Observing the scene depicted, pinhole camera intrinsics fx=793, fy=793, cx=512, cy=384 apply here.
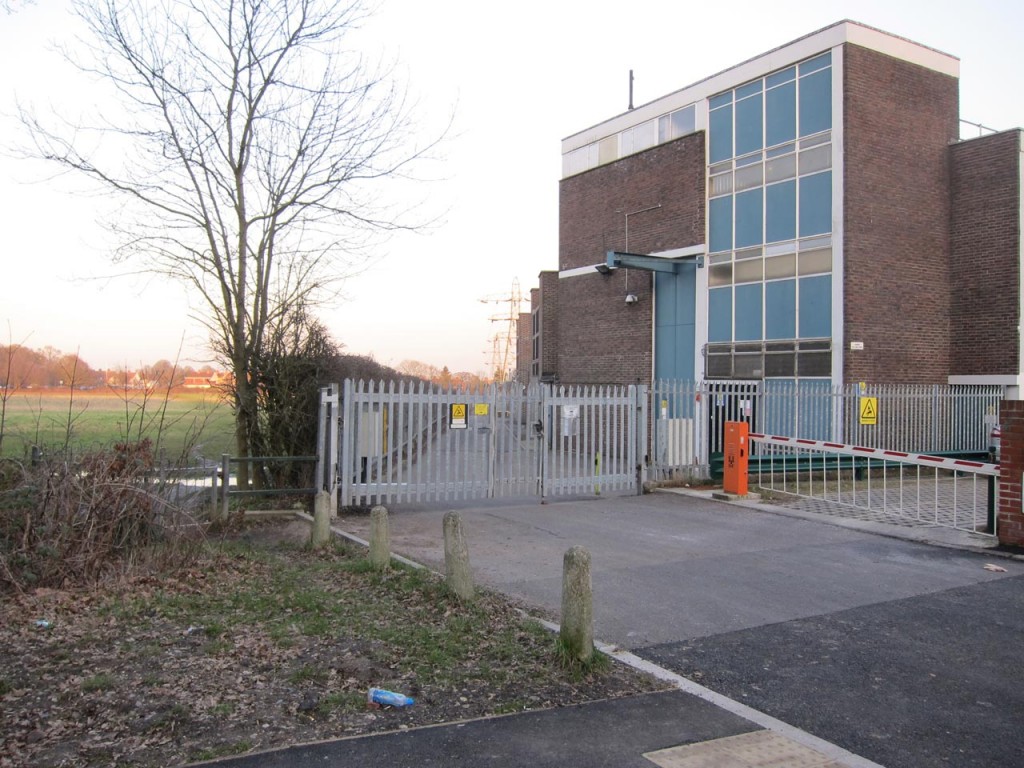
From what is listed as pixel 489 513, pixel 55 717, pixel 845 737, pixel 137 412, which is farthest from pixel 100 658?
pixel 489 513

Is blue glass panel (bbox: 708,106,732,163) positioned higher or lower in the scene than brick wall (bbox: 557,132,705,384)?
higher

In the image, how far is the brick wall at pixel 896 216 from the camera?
18.9 m

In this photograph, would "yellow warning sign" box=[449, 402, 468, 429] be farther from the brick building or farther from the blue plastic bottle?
the brick building

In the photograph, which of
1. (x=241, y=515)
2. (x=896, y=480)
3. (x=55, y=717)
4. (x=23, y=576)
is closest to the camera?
(x=55, y=717)

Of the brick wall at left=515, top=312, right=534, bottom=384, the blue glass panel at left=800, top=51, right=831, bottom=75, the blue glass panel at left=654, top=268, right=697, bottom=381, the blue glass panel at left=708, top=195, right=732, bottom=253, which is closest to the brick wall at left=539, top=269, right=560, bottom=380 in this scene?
the blue glass panel at left=654, top=268, right=697, bottom=381

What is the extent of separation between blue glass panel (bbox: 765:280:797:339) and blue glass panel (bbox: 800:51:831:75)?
5.23m

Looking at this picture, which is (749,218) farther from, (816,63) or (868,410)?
(868,410)

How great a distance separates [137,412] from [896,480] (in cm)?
1594

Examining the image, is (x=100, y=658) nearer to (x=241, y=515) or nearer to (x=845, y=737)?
(x=845, y=737)

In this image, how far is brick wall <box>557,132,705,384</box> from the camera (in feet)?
75.5

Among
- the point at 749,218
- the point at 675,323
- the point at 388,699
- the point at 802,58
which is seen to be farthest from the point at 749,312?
the point at 388,699

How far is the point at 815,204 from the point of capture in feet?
64.1

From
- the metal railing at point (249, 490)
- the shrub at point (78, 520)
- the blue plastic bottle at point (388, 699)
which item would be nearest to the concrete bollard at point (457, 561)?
the blue plastic bottle at point (388, 699)

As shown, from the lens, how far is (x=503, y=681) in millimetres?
5039
